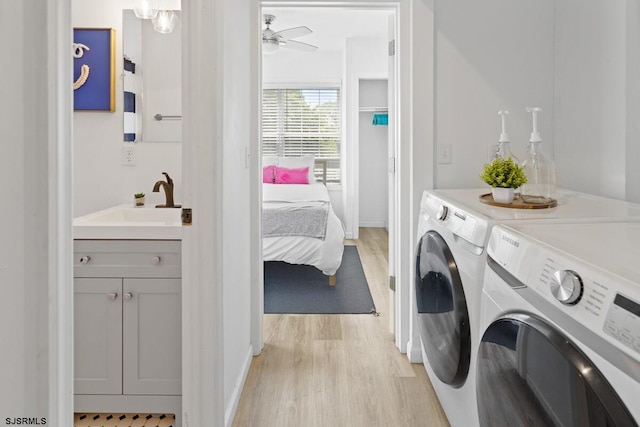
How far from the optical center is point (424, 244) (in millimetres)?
2070

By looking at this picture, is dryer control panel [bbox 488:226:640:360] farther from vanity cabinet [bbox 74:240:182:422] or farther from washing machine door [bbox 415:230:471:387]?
vanity cabinet [bbox 74:240:182:422]

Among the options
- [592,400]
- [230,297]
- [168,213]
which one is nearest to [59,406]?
[592,400]

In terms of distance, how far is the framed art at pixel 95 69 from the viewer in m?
2.70

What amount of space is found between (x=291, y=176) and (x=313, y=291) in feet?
8.53

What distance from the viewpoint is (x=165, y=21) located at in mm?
2691

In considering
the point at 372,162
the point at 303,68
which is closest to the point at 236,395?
the point at 303,68

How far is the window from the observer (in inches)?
279

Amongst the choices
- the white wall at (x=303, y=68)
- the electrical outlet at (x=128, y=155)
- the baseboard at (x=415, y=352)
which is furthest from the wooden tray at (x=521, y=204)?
the white wall at (x=303, y=68)

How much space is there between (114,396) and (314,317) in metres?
1.65

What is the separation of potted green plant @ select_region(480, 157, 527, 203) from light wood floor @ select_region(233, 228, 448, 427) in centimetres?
103

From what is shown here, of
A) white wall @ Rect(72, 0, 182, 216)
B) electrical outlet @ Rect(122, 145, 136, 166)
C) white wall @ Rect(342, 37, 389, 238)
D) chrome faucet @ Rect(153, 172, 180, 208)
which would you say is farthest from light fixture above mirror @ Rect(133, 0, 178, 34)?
white wall @ Rect(342, 37, 389, 238)

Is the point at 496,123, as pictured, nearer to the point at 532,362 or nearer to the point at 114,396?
the point at 532,362

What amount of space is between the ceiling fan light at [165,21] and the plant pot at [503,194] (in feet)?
6.69

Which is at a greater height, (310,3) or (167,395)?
(310,3)
